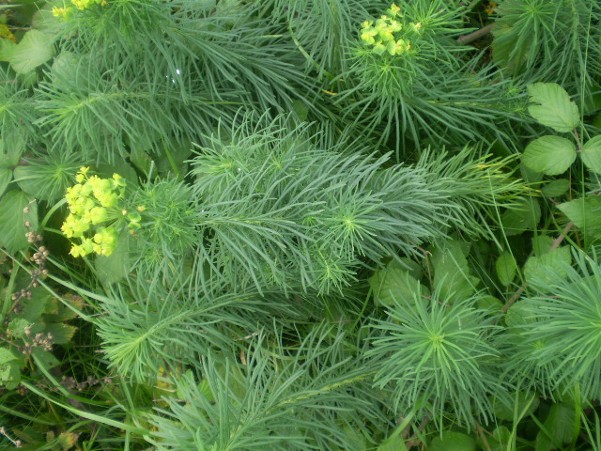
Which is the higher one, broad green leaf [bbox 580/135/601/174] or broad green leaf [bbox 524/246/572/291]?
broad green leaf [bbox 580/135/601/174]

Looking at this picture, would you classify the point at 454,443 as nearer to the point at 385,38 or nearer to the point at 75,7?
the point at 385,38

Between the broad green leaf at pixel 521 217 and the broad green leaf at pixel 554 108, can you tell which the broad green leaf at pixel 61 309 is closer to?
the broad green leaf at pixel 521 217

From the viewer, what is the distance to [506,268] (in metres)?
1.70

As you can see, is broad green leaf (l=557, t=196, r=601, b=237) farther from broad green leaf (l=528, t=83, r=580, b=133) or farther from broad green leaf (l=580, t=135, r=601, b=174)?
broad green leaf (l=528, t=83, r=580, b=133)

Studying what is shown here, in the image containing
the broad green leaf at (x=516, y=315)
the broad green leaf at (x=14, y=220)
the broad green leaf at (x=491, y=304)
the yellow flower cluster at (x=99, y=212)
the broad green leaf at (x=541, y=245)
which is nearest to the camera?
the yellow flower cluster at (x=99, y=212)

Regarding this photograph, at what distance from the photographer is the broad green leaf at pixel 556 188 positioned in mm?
1778

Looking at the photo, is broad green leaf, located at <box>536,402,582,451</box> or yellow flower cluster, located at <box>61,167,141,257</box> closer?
yellow flower cluster, located at <box>61,167,141,257</box>

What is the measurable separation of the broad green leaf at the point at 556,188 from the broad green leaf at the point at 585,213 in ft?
0.38

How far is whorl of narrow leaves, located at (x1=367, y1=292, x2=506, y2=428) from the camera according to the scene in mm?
1268

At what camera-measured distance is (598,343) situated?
45.6 inches

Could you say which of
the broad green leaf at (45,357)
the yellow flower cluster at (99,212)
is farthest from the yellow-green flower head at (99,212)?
the broad green leaf at (45,357)

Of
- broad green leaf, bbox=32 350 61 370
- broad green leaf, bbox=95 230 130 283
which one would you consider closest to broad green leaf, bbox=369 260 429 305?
broad green leaf, bbox=95 230 130 283

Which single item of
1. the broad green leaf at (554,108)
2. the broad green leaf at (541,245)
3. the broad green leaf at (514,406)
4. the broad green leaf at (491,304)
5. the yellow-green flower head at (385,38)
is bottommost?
the broad green leaf at (514,406)

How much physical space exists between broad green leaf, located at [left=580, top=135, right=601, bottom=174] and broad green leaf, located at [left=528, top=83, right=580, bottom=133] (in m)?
0.07
